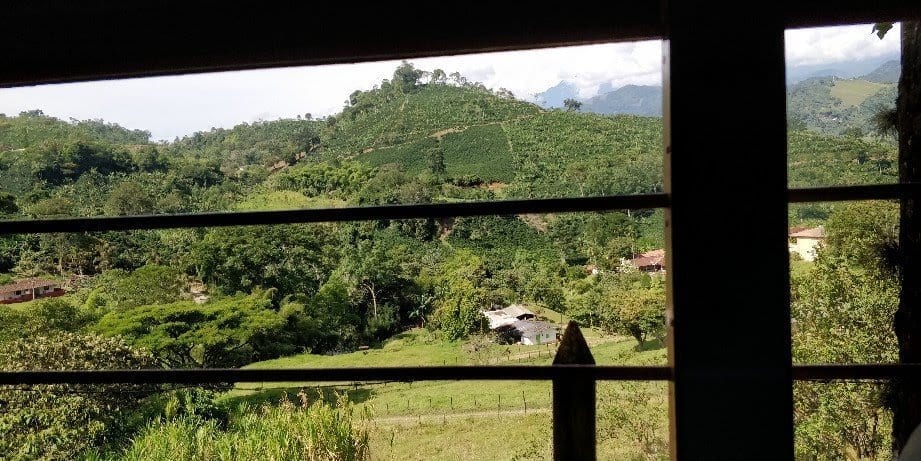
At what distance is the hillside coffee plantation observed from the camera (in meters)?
1.45

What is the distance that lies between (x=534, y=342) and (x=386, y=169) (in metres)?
0.68

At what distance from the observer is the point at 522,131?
165 centimetres

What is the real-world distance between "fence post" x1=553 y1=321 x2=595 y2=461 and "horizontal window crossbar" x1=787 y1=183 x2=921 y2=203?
17.0 inches

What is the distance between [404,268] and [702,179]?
93 cm

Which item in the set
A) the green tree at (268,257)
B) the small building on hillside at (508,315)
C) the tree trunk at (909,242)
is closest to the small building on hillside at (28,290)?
the green tree at (268,257)

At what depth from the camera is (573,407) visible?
39.1 inches

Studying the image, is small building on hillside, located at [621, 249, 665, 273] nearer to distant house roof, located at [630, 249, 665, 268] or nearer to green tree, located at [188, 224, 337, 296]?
distant house roof, located at [630, 249, 665, 268]

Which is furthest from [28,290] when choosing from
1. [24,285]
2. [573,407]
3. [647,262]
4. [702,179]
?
[702,179]

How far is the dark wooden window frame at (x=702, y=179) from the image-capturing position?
0.91 meters

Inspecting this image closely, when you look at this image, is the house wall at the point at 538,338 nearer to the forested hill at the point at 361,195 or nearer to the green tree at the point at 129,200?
the forested hill at the point at 361,195

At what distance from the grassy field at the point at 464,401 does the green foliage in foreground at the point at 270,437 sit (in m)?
0.04

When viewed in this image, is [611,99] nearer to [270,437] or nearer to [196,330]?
[270,437]

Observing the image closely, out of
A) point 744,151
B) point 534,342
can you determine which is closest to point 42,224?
→ point 534,342

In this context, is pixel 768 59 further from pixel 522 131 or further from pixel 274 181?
pixel 274 181
